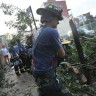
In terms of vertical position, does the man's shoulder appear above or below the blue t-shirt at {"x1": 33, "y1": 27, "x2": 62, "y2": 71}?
above

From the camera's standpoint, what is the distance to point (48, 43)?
3.31m

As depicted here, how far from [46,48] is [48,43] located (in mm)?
75

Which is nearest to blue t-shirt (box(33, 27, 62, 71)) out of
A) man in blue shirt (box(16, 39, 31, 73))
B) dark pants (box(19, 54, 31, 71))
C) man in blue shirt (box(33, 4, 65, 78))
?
man in blue shirt (box(33, 4, 65, 78))

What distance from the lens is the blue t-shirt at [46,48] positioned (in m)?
3.26

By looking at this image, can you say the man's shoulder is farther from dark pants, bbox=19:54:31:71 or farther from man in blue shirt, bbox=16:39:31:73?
man in blue shirt, bbox=16:39:31:73

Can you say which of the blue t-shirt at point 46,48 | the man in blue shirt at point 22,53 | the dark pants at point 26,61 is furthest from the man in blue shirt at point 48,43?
the man in blue shirt at point 22,53

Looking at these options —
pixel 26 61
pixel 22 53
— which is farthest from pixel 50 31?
pixel 22 53

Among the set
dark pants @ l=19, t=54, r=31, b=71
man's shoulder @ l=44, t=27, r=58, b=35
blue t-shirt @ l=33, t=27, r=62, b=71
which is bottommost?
dark pants @ l=19, t=54, r=31, b=71

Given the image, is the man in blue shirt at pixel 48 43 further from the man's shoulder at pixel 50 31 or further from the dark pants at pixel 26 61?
the dark pants at pixel 26 61

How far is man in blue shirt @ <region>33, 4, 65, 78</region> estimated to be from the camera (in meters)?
3.28

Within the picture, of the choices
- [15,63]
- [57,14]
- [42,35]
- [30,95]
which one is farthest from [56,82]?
[15,63]

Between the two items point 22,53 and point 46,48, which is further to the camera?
point 22,53

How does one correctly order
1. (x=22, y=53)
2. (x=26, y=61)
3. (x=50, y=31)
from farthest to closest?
(x=22, y=53)
(x=26, y=61)
(x=50, y=31)

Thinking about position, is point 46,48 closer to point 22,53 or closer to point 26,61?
point 26,61
